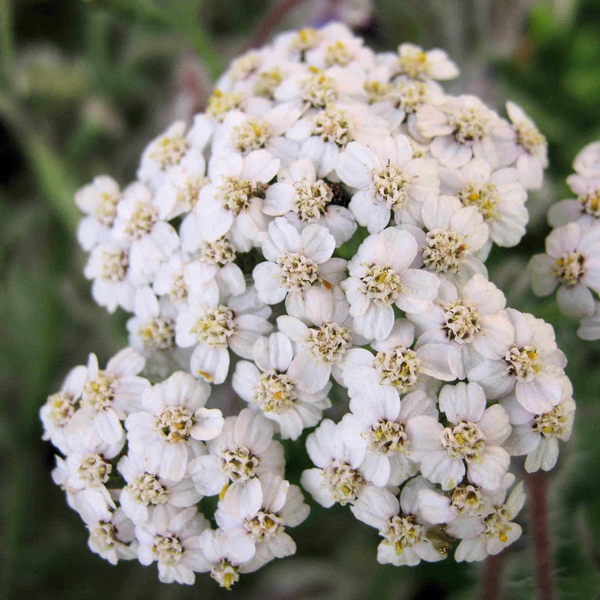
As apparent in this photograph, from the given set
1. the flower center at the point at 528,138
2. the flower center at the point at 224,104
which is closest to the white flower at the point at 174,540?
the flower center at the point at 224,104

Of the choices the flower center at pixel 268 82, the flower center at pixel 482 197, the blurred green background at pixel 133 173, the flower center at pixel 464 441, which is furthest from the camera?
the blurred green background at pixel 133 173

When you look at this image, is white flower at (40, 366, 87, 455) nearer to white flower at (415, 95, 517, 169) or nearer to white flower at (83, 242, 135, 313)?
white flower at (83, 242, 135, 313)

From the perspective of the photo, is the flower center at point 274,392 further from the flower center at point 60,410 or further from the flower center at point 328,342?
the flower center at point 60,410

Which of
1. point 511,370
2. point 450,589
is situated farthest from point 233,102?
point 450,589

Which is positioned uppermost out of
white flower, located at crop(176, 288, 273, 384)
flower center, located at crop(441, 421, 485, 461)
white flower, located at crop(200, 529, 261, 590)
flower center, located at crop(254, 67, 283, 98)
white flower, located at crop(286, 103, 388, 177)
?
flower center, located at crop(254, 67, 283, 98)

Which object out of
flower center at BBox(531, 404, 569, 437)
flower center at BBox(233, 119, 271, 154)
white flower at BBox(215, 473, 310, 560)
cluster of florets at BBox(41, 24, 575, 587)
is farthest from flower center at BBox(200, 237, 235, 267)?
flower center at BBox(531, 404, 569, 437)
